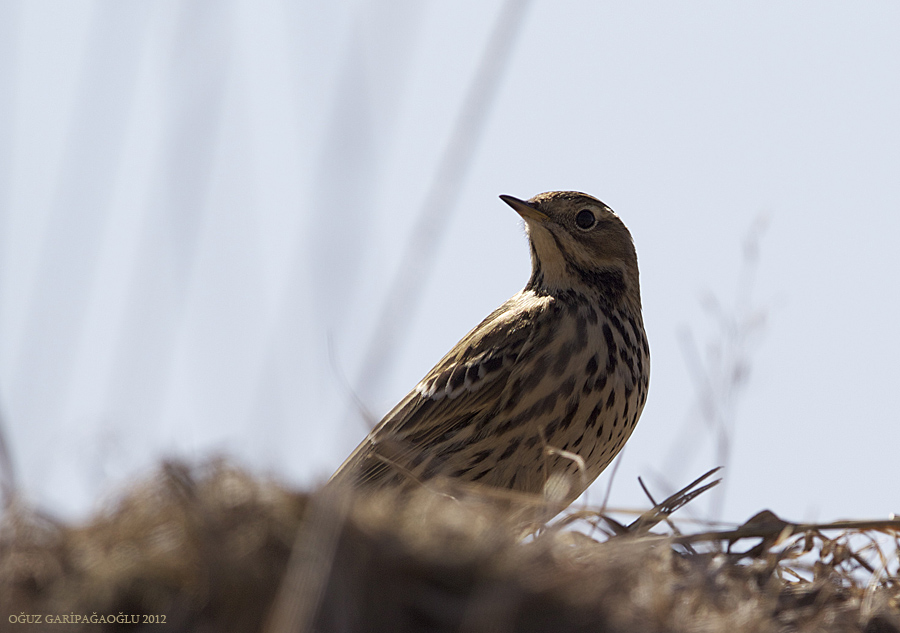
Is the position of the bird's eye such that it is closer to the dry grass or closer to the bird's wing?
the bird's wing

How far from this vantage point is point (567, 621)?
2357 mm

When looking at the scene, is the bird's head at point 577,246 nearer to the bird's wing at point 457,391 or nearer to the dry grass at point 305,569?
the bird's wing at point 457,391

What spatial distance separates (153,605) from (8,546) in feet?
1.66

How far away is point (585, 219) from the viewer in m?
6.91

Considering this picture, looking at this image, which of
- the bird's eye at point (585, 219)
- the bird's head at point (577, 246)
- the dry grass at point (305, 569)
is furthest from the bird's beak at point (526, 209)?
the dry grass at point (305, 569)

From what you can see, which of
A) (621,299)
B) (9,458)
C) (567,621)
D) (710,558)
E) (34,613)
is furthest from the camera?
(621,299)

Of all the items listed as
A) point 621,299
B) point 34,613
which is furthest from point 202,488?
point 621,299

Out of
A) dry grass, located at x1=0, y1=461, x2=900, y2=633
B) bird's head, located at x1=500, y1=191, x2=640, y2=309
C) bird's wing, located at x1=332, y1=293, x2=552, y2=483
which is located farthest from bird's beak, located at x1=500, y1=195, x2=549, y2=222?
dry grass, located at x1=0, y1=461, x2=900, y2=633

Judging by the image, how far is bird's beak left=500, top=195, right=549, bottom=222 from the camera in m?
6.88

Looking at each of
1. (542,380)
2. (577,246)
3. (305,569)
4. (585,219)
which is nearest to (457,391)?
(542,380)

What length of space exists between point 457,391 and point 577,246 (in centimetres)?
159

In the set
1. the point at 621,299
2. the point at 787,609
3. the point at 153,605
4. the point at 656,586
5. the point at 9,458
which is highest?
the point at 621,299

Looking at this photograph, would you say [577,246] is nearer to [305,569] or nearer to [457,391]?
[457,391]

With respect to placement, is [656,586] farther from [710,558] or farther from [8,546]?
[8,546]
